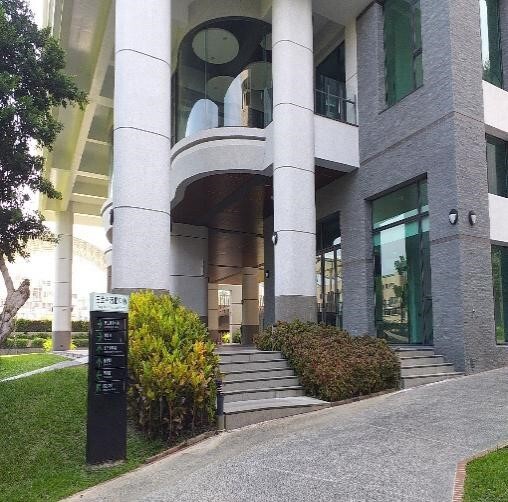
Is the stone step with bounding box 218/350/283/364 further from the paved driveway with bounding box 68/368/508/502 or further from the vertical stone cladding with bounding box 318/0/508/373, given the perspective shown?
the vertical stone cladding with bounding box 318/0/508/373

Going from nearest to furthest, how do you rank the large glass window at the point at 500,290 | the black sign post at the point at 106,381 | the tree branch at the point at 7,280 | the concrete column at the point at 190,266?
the black sign post at the point at 106,381
the tree branch at the point at 7,280
the large glass window at the point at 500,290
the concrete column at the point at 190,266

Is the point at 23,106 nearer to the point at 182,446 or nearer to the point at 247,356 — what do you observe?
the point at 247,356

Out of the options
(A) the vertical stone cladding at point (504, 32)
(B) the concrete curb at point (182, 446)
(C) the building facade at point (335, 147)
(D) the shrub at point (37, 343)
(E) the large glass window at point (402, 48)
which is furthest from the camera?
(D) the shrub at point (37, 343)

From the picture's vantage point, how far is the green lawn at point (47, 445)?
19.2 ft

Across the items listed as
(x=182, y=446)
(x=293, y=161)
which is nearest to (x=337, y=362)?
(x=182, y=446)

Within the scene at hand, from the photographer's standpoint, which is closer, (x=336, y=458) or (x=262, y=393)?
(x=336, y=458)

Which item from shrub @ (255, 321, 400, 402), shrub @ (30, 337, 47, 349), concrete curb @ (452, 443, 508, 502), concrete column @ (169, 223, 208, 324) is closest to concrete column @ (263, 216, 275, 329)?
concrete column @ (169, 223, 208, 324)

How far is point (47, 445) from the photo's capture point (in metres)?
6.95

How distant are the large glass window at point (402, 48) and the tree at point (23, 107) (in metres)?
8.08

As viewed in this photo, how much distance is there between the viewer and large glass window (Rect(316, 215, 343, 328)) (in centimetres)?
1573

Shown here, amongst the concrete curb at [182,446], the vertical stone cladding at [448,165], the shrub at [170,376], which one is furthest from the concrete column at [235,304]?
the concrete curb at [182,446]

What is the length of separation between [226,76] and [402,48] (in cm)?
498

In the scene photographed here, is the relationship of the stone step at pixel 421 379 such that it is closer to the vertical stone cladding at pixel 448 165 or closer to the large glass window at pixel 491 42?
the vertical stone cladding at pixel 448 165

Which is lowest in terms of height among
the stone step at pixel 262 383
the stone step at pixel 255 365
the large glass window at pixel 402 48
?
the stone step at pixel 262 383
